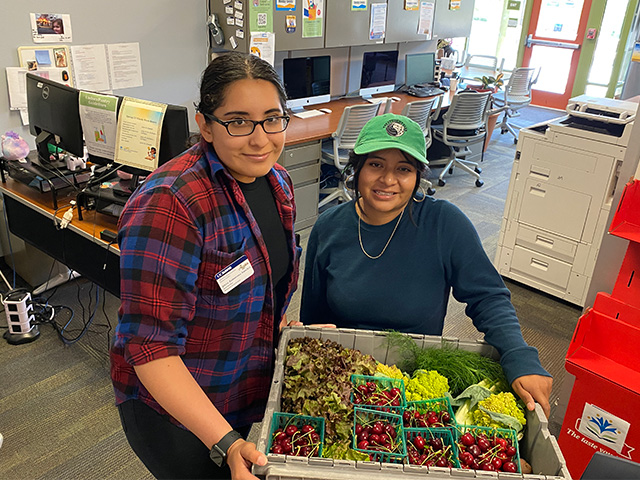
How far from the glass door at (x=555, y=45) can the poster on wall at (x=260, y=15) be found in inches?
230

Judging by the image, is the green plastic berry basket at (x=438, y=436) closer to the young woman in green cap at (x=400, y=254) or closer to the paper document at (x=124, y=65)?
the young woman in green cap at (x=400, y=254)

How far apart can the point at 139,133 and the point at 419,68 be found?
4.19 meters

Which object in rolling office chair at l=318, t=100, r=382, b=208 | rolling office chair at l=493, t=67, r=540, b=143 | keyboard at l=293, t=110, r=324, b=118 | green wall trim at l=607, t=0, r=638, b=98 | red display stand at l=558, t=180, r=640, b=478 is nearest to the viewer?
red display stand at l=558, t=180, r=640, b=478

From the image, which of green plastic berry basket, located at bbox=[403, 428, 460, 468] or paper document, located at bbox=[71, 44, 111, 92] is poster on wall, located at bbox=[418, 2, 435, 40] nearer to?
paper document, located at bbox=[71, 44, 111, 92]

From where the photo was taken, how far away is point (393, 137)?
4.50 ft

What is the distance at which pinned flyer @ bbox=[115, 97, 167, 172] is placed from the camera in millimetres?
2410

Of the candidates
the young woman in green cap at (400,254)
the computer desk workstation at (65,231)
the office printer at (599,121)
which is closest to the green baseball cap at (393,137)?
the young woman in green cap at (400,254)

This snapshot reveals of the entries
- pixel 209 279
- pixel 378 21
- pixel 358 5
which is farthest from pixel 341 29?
pixel 209 279

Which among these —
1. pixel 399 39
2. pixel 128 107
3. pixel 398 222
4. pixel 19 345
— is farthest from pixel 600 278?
pixel 399 39

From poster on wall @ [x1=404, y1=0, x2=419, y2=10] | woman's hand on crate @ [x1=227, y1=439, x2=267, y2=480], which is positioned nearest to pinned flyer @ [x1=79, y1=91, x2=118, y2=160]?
woman's hand on crate @ [x1=227, y1=439, x2=267, y2=480]

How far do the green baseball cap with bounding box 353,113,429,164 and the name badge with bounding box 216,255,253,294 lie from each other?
456 millimetres

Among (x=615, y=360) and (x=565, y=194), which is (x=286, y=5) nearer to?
(x=565, y=194)

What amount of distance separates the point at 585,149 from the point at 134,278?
2944 millimetres

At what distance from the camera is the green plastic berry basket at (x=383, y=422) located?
1.09 meters
